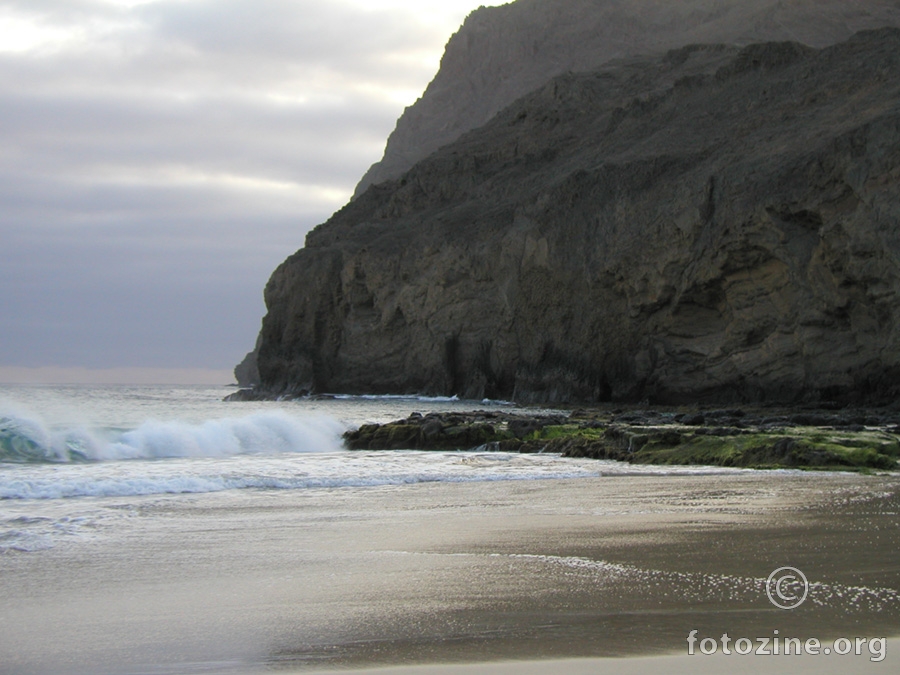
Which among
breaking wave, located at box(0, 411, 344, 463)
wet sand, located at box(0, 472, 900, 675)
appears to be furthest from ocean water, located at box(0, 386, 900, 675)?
breaking wave, located at box(0, 411, 344, 463)

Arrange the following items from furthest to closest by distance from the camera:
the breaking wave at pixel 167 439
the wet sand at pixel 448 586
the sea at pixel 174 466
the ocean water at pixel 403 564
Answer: the breaking wave at pixel 167 439 → the sea at pixel 174 466 → the ocean water at pixel 403 564 → the wet sand at pixel 448 586

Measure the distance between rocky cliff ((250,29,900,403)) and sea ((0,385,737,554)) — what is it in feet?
77.6

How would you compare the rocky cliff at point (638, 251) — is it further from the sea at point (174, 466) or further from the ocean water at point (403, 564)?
the ocean water at point (403, 564)

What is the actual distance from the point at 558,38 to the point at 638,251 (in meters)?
82.3

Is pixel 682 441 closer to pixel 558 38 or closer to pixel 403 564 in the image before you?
pixel 403 564

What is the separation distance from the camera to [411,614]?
6.55 metres

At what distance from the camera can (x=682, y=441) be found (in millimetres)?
19984

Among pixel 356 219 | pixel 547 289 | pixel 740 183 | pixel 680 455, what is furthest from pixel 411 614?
pixel 356 219

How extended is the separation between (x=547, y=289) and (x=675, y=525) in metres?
48.3

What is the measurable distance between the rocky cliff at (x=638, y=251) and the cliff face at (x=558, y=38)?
3633 centimetres

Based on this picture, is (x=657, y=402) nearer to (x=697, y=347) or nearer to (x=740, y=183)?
(x=697, y=347)

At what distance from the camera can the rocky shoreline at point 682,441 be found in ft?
56.7

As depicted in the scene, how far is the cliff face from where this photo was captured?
111938mm

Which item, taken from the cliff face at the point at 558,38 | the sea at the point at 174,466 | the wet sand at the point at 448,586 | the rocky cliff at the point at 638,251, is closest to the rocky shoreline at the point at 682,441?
the sea at the point at 174,466
